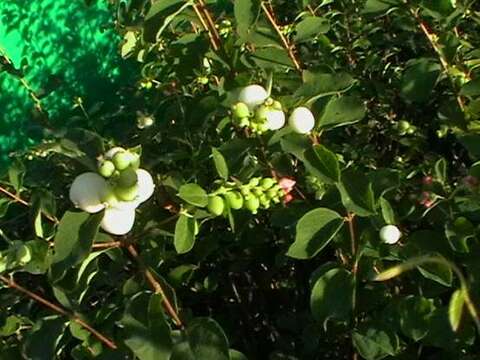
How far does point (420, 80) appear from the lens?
1.82 m

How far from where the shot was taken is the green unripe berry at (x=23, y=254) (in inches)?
58.4

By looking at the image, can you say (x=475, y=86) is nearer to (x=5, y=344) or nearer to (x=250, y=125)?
(x=250, y=125)

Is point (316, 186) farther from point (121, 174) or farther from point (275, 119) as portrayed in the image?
point (121, 174)

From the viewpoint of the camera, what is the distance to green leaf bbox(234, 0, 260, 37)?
1598 millimetres

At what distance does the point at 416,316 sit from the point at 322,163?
34 cm

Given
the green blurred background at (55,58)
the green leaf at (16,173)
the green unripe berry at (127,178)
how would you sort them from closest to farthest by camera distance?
the green unripe berry at (127,178)
the green leaf at (16,173)
the green blurred background at (55,58)

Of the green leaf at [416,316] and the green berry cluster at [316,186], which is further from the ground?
the green berry cluster at [316,186]

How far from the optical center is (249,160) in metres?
1.62

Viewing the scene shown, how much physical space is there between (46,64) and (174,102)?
145 centimetres

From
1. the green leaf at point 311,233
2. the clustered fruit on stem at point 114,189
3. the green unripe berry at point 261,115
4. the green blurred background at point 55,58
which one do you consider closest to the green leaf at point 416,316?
the green leaf at point 311,233

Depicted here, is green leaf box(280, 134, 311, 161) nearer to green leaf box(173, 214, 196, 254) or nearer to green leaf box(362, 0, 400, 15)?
green leaf box(173, 214, 196, 254)

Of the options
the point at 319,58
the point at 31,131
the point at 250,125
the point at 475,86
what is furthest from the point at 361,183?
the point at 31,131

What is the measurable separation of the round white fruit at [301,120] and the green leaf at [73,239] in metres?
0.37

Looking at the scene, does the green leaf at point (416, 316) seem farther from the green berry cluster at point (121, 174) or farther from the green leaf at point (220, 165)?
the green berry cluster at point (121, 174)
